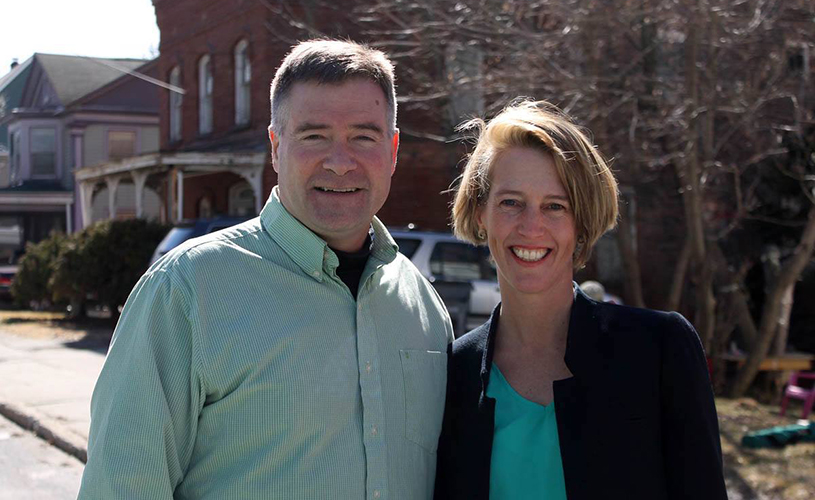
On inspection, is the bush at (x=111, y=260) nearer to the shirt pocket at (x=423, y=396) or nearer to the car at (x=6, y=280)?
the car at (x=6, y=280)

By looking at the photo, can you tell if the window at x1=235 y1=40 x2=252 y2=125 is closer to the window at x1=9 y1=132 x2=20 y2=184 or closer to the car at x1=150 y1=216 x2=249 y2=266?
the car at x1=150 y1=216 x2=249 y2=266

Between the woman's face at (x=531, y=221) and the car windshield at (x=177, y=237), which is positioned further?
the car windshield at (x=177, y=237)

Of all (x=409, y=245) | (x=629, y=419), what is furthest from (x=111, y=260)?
(x=629, y=419)

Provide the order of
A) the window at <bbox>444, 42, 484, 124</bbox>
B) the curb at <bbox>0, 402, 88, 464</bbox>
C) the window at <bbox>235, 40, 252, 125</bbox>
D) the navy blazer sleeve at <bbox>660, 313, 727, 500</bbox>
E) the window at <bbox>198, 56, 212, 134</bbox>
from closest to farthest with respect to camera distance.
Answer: the navy blazer sleeve at <bbox>660, 313, 727, 500</bbox> < the curb at <bbox>0, 402, 88, 464</bbox> < the window at <bbox>444, 42, 484, 124</bbox> < the window at <bbox>235, 40, 252, 125</bbox> < the window at <bbox>198, 56, 212, 134</bbox>

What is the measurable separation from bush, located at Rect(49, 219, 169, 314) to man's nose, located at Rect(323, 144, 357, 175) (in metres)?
14.3

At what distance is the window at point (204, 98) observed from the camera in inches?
859

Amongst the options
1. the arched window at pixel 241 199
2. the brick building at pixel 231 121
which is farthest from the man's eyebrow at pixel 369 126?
the arched window at pixel 241 199

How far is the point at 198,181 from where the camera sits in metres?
22.2

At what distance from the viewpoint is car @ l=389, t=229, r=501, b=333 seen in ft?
39.2

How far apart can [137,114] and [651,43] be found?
23999 millimetres

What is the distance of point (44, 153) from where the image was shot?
105 ft

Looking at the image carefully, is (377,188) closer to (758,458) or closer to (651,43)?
(758,458)

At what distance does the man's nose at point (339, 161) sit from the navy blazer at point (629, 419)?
803mm

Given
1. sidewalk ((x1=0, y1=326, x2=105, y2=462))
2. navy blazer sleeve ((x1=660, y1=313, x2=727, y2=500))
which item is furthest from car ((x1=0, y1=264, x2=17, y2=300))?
navy blazer sleeve ((x1=660, y1=313, x2=727, y2=500))
